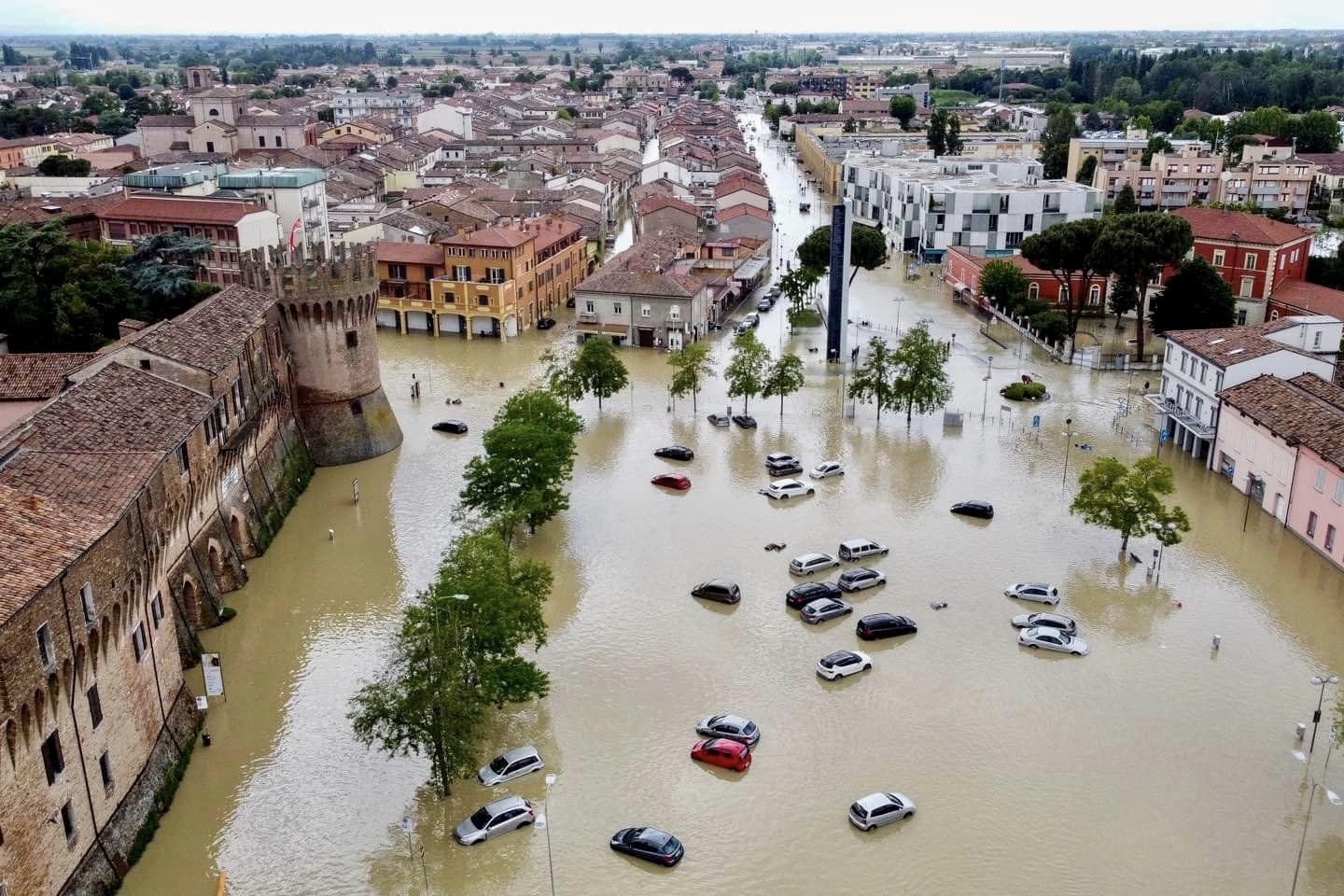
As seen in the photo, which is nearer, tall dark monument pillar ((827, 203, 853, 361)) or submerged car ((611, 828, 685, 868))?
→ submerged car ((611, 828, 685, 868))

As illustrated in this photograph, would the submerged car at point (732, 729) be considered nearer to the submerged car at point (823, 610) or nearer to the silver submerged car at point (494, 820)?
the silver submerged car at point (494, 820)

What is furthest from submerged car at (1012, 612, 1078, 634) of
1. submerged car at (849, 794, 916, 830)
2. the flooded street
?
submerged car at (849, 794, 916, 830)

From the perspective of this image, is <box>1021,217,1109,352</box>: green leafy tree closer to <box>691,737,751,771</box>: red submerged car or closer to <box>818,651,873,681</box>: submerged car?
<box>818,651,873,681</box>: submerged car

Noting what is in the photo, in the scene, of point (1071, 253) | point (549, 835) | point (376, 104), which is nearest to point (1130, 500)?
point (549, 835)

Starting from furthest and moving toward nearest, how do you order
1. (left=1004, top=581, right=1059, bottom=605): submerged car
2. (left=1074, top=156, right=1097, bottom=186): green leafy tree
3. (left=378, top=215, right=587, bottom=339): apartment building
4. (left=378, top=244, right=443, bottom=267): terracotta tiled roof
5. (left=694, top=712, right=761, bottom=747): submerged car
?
(left=1074, top=156, right=1097, bottom=186): green leafy tree
(left=378, top=244, right=443, bottom=267): terracotta tiled roof
(left=378, top=215, right=587, bottom=339): apartment building
(left=1004, top=581, right=1059, bottom=605): submerged car
(left=694, top=712, right=761, bottom=747): submerged car

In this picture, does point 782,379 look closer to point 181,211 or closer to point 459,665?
point 459,665

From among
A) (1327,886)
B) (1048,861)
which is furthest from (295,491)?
(1327,886)
